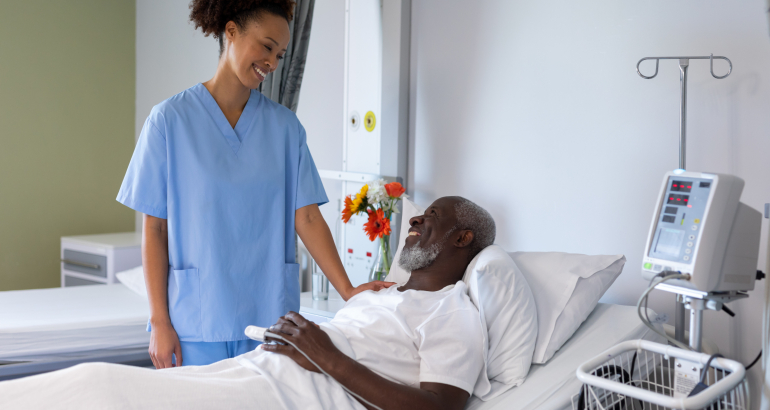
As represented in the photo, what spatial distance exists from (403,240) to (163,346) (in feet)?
2.78

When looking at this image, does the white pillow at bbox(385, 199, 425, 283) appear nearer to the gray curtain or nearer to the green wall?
the gray curtain

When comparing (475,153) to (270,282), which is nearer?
(270,282)

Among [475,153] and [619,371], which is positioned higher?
[475,153]

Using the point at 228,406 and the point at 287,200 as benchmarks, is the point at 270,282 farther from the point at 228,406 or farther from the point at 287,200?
the point at 228,406

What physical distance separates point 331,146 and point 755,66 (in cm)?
169

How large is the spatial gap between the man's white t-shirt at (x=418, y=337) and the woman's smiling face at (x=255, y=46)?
655mm

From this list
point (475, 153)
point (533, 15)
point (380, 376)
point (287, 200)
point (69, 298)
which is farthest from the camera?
point (69, 298)

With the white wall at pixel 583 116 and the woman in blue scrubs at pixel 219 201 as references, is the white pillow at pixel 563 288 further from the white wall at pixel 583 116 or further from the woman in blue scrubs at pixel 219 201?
the woman in blue scrubs at pixel 219 201

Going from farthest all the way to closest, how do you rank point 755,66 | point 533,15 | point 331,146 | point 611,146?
point 331,146 < point 533,15 < point 611,146 < point 755,66

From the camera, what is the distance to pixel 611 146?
1814 mm

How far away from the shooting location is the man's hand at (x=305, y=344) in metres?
1.27

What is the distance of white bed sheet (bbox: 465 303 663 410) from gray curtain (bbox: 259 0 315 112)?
54.1 inches

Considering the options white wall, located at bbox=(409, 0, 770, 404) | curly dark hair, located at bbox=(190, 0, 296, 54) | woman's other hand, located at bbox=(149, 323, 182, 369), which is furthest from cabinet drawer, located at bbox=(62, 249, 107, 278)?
curly dark hair, located at bbox=(190, 0, 296, 54)

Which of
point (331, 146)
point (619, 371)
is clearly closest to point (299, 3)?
point (331, 146)
